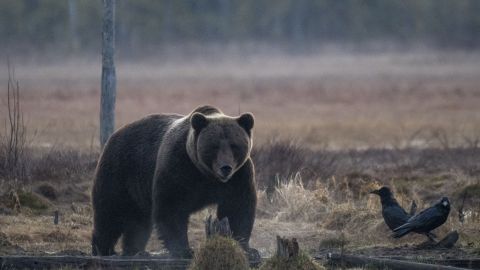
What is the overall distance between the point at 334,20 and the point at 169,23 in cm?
1082

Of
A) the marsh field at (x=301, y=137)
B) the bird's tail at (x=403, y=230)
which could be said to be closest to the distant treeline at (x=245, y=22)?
the marsh field at (x=301, y=137)

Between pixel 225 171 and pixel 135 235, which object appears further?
pixel 135 235

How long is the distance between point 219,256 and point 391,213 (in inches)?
133

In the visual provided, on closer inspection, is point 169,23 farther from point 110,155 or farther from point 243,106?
point 110,155

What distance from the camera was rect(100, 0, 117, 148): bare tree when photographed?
15.8 metres

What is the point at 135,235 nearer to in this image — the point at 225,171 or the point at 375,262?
the point at 225,171

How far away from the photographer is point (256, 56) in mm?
61125

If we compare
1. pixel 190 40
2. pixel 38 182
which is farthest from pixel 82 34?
pixel 38 182

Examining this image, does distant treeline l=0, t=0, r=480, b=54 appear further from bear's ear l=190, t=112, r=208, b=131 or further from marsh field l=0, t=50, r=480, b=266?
bear's ear l=190, t=112, r=208, b=131

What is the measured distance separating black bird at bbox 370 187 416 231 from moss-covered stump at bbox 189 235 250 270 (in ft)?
10.2

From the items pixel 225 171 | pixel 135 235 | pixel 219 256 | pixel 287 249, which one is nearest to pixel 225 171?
pixel 225 171

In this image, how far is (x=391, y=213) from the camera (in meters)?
11.2

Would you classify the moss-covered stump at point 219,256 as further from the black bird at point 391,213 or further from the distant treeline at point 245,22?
the distant treeline at point 245,22

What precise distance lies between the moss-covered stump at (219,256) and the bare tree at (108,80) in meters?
7.71
